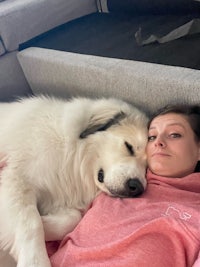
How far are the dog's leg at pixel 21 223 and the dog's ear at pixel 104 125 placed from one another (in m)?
0.33

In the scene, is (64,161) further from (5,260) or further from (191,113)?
(191,113)

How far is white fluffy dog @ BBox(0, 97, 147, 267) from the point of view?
1332mm

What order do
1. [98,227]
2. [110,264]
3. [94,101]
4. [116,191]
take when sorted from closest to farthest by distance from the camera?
[110,264] < [98,227] < [116,191] < [94,101]

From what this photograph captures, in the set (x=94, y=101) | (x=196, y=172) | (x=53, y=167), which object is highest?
(x=94, y=101)

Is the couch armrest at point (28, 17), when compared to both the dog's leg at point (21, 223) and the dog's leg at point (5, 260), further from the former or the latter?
the dog's leg at point (5, 260)

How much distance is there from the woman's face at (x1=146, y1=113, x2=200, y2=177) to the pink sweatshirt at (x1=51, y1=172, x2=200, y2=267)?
0.04m

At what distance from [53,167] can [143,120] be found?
0.44 metres

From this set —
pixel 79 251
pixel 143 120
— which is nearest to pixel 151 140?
pixel 143 120

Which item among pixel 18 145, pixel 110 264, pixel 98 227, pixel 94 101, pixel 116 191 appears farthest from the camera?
pixel 94 101

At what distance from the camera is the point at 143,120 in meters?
1.52

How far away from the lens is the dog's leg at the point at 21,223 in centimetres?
117

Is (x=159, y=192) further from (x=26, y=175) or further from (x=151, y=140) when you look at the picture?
(x=26, y=175)

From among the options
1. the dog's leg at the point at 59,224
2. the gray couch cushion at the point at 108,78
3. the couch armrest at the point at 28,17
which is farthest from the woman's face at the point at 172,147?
the couch armrest at the point at 28,17

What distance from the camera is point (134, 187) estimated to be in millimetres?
1319
